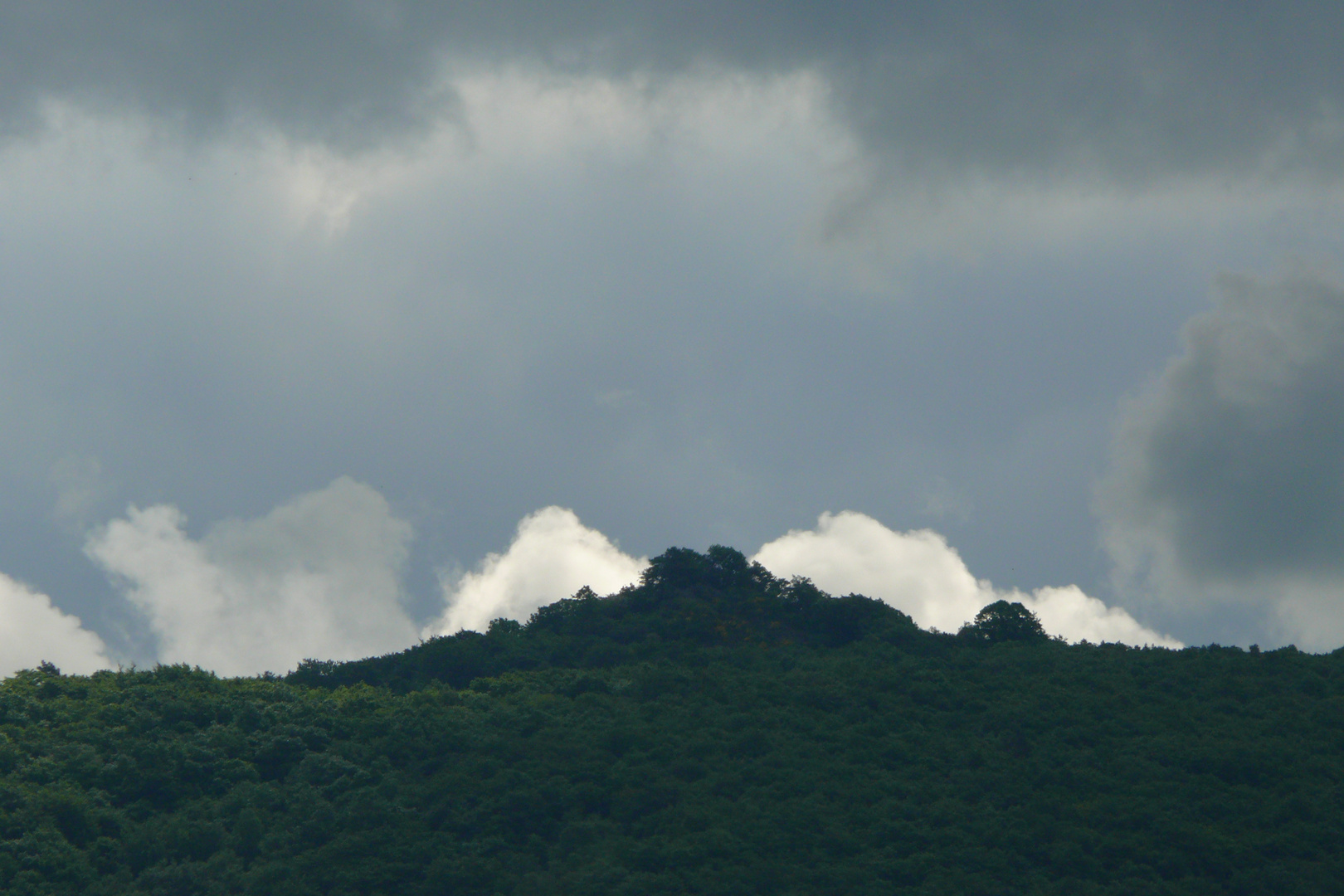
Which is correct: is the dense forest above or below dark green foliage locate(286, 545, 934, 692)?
below

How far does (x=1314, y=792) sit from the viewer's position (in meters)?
39.4

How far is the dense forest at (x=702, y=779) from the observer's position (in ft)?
117

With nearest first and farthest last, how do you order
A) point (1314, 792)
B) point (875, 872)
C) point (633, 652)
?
point (875, 872) < point (1314, 792) < point (633, 652)

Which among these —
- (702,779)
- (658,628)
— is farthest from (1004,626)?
(702,779)

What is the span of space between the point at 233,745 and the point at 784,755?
1870 centimetres

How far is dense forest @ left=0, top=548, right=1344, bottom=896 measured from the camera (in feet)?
117

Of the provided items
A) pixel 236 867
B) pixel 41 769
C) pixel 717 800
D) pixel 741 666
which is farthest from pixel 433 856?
Answer: pixel 741 666

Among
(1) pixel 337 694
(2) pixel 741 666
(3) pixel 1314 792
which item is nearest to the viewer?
(3) pixel 1314 792

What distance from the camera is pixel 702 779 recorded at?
41656mm

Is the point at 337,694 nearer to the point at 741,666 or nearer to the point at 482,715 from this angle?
the point at 482,715

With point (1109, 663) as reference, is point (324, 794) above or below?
below

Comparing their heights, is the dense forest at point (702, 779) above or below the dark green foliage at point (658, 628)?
below

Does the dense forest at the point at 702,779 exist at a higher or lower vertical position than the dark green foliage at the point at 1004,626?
lower

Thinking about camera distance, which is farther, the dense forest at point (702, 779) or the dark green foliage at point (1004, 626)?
the dark green foliage at point (1004, 626)
